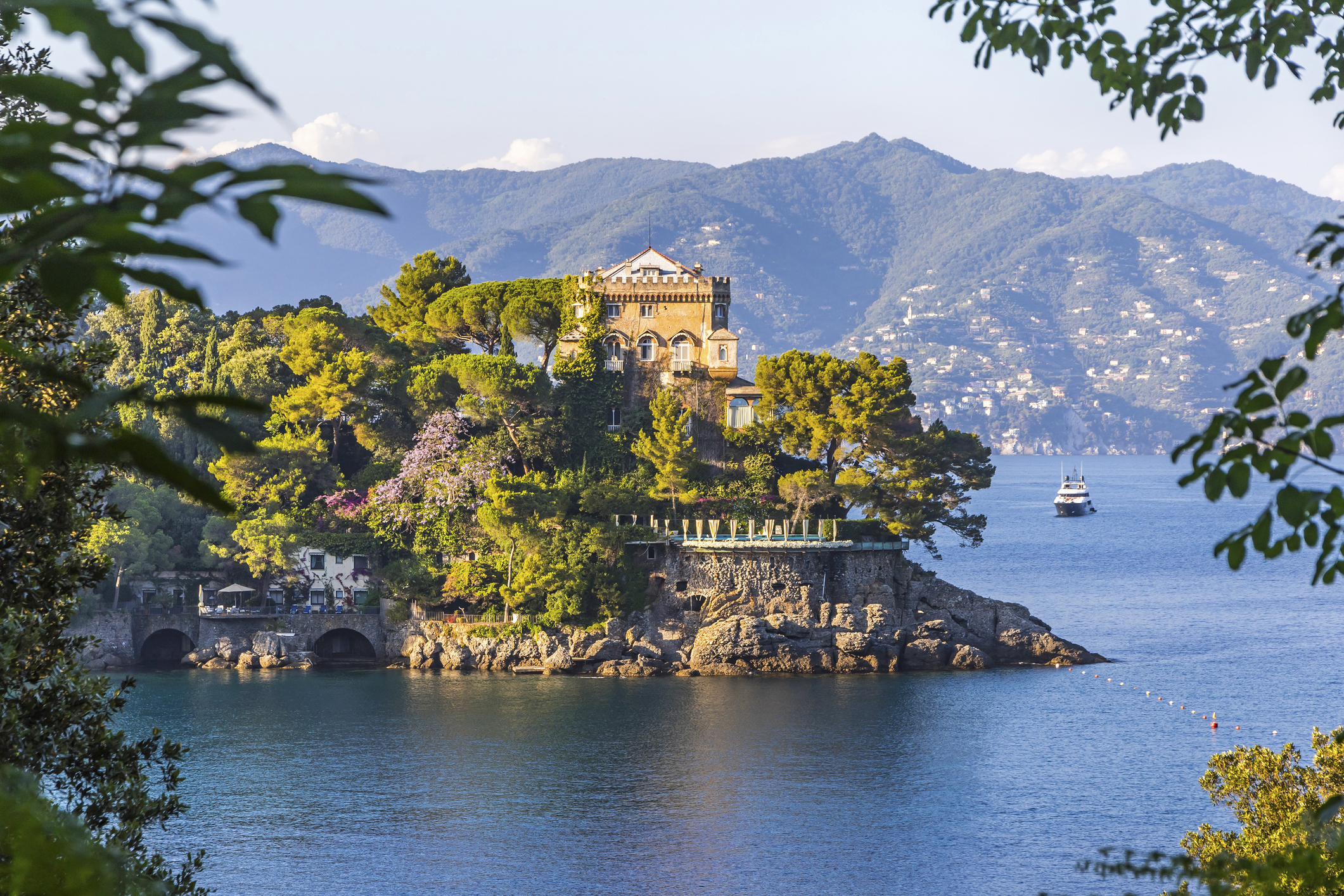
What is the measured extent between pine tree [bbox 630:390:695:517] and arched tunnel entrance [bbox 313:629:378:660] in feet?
42.2

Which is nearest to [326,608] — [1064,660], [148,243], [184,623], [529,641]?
[184,623]

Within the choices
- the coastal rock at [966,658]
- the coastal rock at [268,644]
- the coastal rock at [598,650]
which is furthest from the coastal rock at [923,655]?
the coastal rock at [268,644]

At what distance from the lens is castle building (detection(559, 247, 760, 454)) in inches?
2015

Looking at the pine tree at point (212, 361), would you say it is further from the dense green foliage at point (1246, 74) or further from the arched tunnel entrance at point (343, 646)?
the dense green foliage at point (1246, 74)

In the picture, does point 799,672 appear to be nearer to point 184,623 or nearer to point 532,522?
point 532,522

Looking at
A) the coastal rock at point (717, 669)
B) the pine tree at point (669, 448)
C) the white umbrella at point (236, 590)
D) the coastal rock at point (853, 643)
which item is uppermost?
the pine tree at point (669, 448)

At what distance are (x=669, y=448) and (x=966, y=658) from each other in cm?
1389

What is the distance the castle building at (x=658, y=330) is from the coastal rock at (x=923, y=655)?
39.0ft

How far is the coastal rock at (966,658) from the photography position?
48531 millimetres

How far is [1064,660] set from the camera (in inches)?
2023

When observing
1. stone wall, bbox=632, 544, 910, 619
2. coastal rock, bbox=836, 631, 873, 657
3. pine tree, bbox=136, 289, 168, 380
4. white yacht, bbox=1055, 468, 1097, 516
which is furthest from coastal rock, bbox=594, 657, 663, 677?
white yacht, bbox=1055, 468, 1097, 516

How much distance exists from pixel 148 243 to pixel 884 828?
31.6 m

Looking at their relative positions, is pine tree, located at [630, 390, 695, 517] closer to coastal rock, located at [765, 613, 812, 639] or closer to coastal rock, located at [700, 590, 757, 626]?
coastal rock, located at [700, 590, 757, 626]

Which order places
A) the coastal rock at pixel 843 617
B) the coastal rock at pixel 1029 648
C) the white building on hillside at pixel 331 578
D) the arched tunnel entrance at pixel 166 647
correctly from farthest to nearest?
the coastal rock at pixel 1029 648, the arched tunnel entrance at pixel 166 647, the white building on hillside at pixel 331 578, the coastal rock at pixel 843 617
